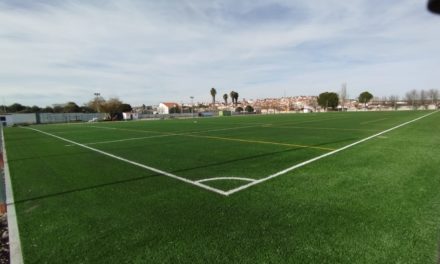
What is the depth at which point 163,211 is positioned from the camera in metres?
4.27

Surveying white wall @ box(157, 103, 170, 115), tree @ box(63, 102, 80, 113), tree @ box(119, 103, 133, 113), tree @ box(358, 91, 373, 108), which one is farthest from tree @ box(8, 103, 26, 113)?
tree @ box(358, 91, 373, 108)

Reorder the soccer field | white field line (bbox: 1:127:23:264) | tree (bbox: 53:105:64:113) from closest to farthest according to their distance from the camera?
1. the soccer field
2. white field line (bbox: 1:127:23:264)
3. tree (bbox: 53:105:64:113)

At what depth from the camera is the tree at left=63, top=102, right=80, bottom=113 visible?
3834 inches

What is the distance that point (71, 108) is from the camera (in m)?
98.4

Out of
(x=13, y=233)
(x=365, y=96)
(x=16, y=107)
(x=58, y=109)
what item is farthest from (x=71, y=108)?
(x=365, y=96)

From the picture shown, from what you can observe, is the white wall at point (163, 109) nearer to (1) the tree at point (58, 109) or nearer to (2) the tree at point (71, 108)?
(2) the tree at point (71, 108)

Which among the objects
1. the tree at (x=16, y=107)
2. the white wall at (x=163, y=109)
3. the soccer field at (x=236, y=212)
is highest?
the tree at (x=16, y=107)

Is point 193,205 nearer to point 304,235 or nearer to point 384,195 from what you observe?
point 304,235

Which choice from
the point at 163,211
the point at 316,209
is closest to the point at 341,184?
the point at 316,209

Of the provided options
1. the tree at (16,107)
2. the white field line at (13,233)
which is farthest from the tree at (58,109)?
the white field line at (13,233)

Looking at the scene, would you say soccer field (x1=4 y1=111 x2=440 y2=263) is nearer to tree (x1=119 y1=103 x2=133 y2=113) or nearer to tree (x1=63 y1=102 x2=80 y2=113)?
tree (x1=119 y1=103 x2=133 y2=113)

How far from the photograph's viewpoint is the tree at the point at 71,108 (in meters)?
97.4

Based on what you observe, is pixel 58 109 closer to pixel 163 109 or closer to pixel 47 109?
pixel 47 109

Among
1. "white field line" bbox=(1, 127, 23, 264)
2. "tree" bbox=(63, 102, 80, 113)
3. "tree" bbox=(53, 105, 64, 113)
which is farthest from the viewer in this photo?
"tree" bbox=(63, 102, 80, 113)
